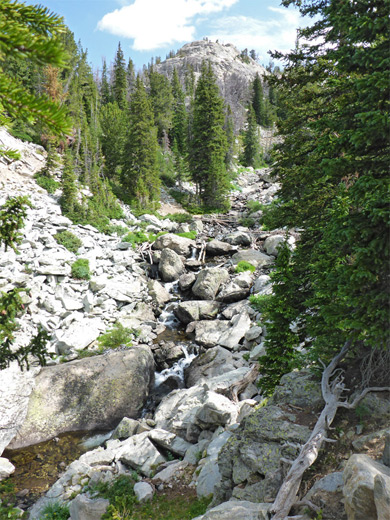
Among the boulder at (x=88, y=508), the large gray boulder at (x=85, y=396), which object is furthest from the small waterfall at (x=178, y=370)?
the boulder at (x=88, y=508)

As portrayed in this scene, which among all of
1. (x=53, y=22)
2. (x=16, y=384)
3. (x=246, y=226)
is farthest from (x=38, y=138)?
(x=53, y=22)

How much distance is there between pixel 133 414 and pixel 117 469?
13.2 feet

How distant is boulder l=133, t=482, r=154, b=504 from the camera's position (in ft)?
26.1

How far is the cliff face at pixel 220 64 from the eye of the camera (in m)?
117

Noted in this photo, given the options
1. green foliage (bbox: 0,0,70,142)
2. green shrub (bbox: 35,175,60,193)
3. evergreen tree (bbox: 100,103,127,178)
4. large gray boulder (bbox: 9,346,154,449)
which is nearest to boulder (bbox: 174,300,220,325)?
large gray boulder (bbox: 9,346,154,449)

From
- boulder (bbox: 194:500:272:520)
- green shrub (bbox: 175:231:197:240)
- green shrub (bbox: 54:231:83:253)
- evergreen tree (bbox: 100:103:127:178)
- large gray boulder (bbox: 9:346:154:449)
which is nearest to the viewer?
boulder (bbox: 194:500:272:520)

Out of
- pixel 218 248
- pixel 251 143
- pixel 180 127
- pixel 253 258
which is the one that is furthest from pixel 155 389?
pixel 251 143

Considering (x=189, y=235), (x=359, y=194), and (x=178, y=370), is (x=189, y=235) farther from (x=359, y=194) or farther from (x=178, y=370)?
(x=359, y=194)

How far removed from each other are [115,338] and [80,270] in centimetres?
596

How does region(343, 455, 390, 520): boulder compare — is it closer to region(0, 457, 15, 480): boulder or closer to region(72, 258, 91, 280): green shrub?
region(0, 457, 15, 480): boulder

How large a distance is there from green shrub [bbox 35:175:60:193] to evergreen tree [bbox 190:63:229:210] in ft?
63.3

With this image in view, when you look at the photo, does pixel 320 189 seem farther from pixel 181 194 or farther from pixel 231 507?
pixel 181 194

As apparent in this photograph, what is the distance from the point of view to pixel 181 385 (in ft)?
49.9

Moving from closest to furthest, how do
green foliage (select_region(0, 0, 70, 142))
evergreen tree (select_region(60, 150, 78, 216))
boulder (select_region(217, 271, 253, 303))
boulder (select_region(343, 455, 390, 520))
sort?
1. green foliage (select_region(0, 0, 70, 142))
2. boulder (select_region(343, 455, 390, 520))
3. boulder (select_region(217, 271, 253, 303))
4. evergreen tree (select_region(60, 150, 78, 216))
